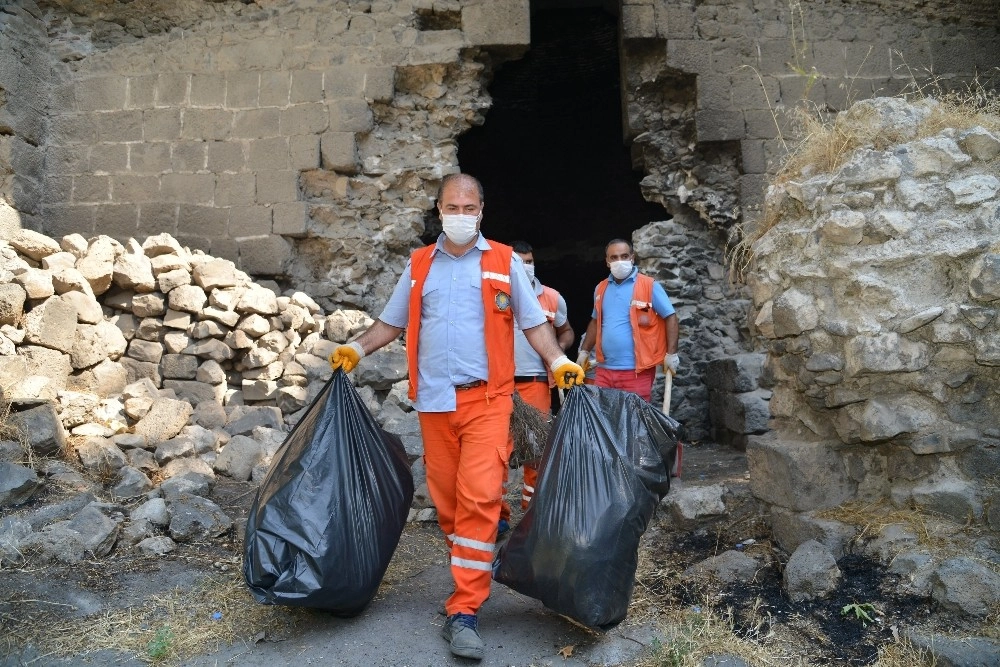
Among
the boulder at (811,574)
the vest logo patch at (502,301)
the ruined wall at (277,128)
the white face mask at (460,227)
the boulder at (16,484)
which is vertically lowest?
the boulder at (811,574)

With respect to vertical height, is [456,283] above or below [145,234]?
below

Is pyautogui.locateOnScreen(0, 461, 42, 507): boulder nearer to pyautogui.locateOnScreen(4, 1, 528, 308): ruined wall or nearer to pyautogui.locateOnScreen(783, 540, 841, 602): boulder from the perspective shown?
pyautogui.locateOnScreen(4, 1, 528, 308): ruined wall

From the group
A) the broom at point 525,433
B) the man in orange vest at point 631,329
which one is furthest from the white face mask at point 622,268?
the broom at point 525,433

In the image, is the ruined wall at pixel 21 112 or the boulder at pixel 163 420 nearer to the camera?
the boulder at pixel 163 420

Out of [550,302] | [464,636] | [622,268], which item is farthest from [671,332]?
[464,636]

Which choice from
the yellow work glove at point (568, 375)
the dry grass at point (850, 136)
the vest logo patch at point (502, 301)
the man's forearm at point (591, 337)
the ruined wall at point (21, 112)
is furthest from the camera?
the ruined wall at point (21, 112)

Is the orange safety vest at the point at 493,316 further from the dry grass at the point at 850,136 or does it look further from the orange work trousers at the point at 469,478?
the dry grass at the point at 850,136

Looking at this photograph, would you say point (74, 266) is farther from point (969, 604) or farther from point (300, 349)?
point (969, 604)

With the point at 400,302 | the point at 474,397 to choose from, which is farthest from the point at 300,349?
the point at 474,397

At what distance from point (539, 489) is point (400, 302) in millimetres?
987

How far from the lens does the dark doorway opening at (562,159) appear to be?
10.6 m

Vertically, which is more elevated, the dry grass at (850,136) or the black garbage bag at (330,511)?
the dry grass at (850,136)

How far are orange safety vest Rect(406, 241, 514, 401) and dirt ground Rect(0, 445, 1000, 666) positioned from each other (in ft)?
3.17

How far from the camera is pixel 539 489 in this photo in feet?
8.55
